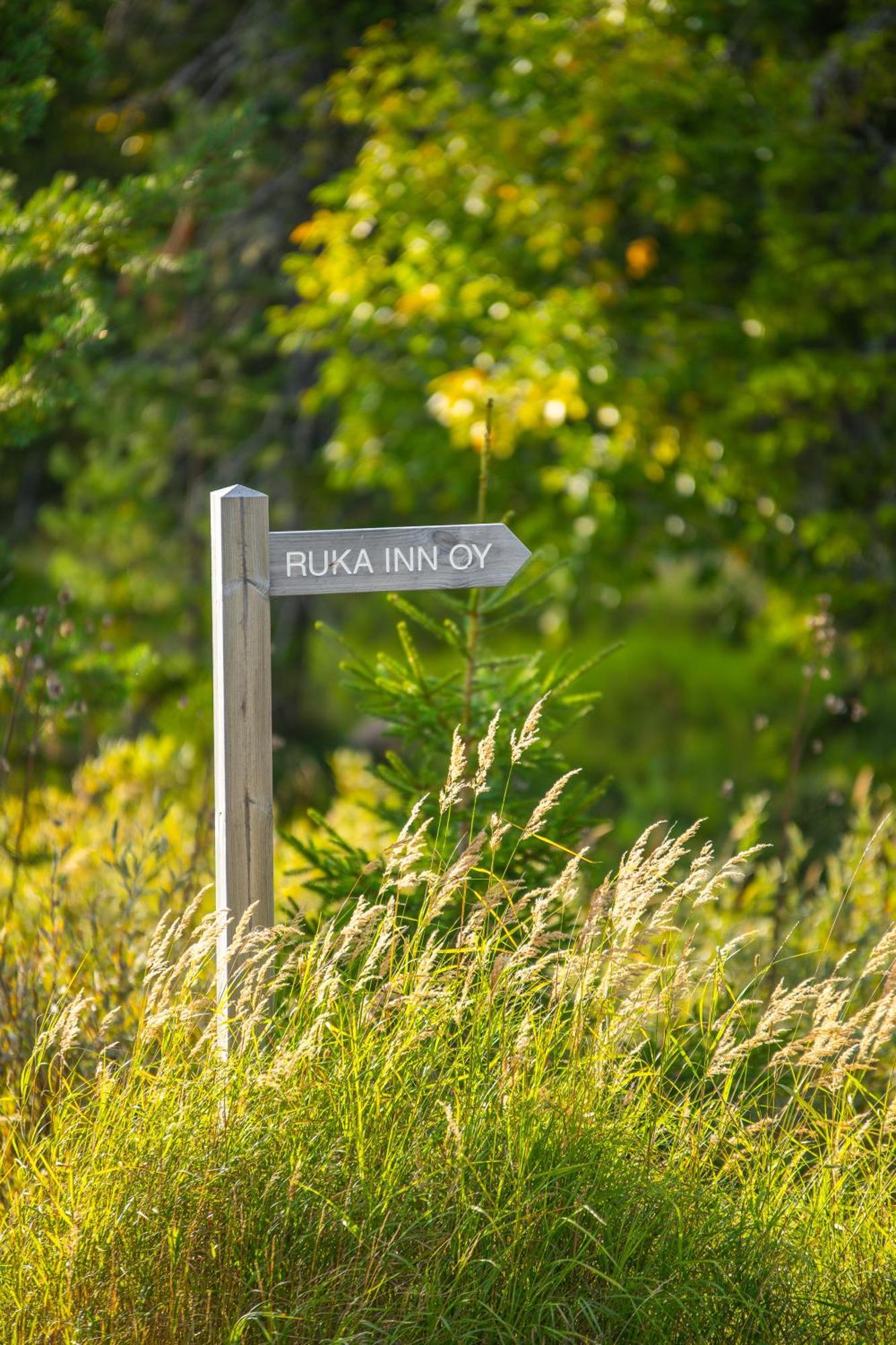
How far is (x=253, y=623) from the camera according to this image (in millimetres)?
3082

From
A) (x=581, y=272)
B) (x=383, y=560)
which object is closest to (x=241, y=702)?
(x=383, y=560)

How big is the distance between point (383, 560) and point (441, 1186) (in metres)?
1.38

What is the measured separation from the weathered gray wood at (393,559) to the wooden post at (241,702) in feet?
0.23

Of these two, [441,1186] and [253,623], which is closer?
[441,1186]

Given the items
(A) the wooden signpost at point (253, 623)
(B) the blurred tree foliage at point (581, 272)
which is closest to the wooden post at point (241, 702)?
(A) the wooden signpost at point (253, 623)

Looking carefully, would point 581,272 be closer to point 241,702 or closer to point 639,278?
point 639,278

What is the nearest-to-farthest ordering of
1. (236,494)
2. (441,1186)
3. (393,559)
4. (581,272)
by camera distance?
(441,1186) → (236,494) → (393,559) → (581,272)

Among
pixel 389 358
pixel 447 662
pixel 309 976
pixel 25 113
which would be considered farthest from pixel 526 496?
pixel 447 662

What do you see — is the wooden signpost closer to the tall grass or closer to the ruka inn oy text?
the ruka inn oy text

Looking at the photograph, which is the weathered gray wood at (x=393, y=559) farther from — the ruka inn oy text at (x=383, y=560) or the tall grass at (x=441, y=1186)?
the tall grass at (x=441, y=1186)

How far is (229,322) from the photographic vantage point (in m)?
9.59

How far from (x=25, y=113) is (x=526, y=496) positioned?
12.5ft

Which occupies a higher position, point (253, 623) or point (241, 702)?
point (253, 623)

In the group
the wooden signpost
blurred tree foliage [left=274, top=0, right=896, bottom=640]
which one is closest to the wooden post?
the wooden signpost
